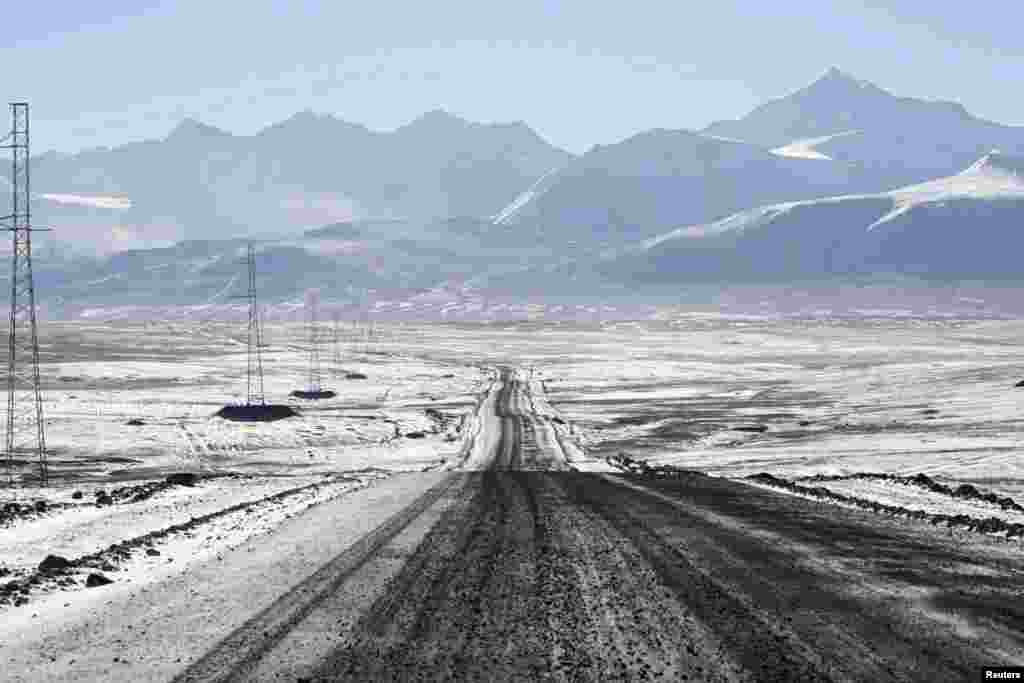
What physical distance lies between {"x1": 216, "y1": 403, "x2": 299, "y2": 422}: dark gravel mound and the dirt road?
157 feet

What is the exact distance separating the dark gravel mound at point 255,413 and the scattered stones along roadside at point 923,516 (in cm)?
4442

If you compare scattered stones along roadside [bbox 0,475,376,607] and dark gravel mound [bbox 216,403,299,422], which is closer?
scattered stones along roadside [bbox 0,475,376,607]

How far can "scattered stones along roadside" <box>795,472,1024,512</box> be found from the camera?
30.5 meters

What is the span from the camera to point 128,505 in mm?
31062

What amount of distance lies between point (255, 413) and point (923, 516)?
54.2 meters

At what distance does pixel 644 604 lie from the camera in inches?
639

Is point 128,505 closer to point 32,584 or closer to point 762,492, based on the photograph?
point 32,584

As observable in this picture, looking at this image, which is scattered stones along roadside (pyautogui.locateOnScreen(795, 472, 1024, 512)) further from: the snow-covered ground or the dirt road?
the dirt road

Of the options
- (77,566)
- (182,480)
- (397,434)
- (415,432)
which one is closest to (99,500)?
(182,480)

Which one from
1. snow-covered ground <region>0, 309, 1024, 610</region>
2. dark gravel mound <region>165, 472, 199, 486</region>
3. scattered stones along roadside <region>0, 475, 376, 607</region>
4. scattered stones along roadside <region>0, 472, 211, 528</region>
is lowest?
snow-covered ground <region>0, 309, 1024, 610</region>

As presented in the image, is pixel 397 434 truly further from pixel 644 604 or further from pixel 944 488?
pixel 644 604

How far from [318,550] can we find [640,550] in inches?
237

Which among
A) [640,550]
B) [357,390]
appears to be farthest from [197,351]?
[640,550]

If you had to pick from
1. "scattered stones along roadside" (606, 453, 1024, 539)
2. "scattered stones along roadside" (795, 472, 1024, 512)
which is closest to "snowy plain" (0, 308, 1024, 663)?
"scattered stones along roadside" (795, 472, 1024, 512)
